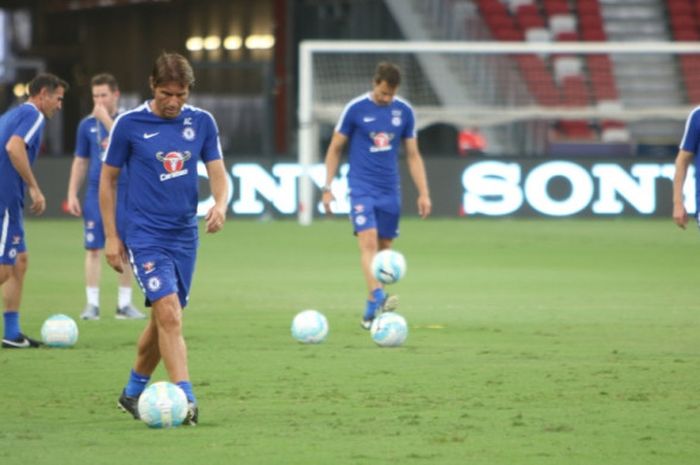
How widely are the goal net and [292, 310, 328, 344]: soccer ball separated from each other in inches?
637

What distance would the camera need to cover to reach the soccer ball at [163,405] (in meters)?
8.83

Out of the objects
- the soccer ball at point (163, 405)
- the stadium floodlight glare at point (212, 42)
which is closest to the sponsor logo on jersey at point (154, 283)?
the soccer ball at point (163, 405)

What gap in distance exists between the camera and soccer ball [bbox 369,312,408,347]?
1274 cm

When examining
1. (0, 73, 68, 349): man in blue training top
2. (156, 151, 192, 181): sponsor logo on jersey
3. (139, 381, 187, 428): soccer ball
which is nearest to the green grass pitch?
(139, 381, 187, 428): soccer ball

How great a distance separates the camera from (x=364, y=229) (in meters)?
14.7

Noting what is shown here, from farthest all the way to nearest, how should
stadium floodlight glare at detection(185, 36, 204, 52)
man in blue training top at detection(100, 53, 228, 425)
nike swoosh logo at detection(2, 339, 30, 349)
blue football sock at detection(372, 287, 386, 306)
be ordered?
stadium floodlight glare at detection(185, 36, 204, 52), blue football sock at detection(372, 287, 386, 306), nike swoosh logo at detection(2, 339, 30, 349), man in blue training top at detection(100, 53, 228, 425)

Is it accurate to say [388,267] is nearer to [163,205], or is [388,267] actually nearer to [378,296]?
[378,296]

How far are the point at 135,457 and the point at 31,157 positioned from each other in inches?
206

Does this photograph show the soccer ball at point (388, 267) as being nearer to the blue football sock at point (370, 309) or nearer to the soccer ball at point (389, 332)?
the blue football sock at point (370, 309)

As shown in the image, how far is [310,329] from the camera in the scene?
13016 mm

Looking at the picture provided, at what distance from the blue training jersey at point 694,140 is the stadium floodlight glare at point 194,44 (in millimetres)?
35623

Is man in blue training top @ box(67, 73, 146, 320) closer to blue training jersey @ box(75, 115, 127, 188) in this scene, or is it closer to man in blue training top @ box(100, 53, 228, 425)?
blue training jersey @ box(75, 115, 127, 188)

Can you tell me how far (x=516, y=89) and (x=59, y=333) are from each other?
70.4 feet

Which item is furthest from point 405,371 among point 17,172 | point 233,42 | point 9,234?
point 233,42
